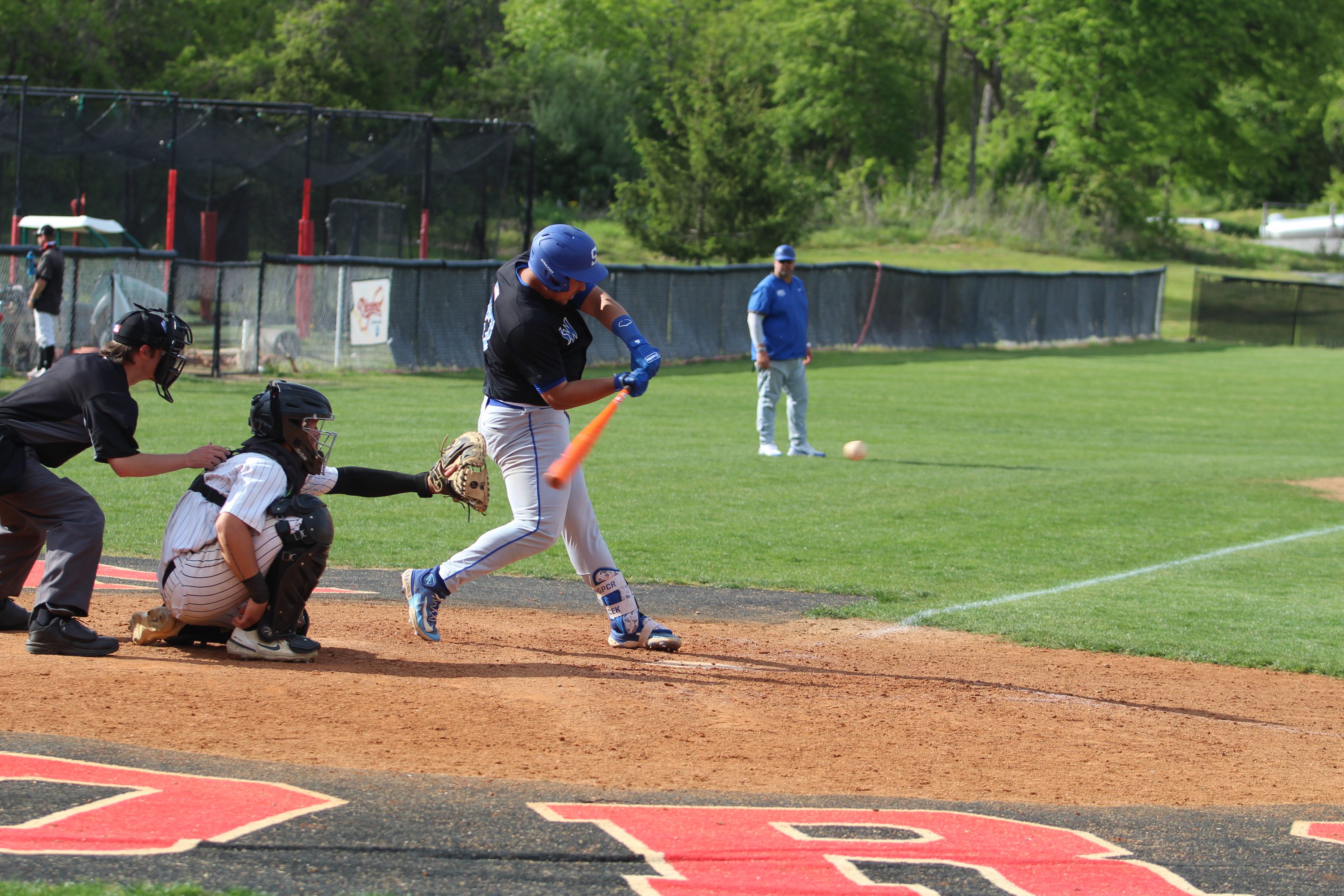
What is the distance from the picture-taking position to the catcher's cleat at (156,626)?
20.7ft

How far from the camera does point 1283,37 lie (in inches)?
2351

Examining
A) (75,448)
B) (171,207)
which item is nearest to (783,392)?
(75,448)

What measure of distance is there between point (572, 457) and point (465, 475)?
0.62 m

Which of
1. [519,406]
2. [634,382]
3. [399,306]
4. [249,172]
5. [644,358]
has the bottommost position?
[519,406]

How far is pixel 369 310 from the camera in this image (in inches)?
895

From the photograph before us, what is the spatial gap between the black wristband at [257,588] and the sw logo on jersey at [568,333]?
66.8 inches

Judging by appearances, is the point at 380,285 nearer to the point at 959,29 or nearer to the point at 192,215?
the point at 192,215

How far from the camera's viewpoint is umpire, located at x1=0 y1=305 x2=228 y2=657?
5738 mm

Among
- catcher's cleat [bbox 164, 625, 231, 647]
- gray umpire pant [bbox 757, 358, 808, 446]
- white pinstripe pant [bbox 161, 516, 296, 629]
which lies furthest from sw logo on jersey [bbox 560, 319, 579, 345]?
gray umpire pant [bbox 757, 358, 808, 446]

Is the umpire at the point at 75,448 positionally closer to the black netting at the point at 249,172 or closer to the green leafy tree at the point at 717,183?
the black netting at the point at 249,172

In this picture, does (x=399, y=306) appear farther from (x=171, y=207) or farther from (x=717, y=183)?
(x=717, y=183)

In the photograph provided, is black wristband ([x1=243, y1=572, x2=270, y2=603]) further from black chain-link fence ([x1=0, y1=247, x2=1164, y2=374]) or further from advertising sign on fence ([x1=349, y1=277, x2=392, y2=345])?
advertising sign on fence ([x1=349, y1=277, x2=392, y2=345])

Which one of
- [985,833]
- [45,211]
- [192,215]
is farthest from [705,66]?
[985,833]

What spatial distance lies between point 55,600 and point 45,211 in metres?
25.9
